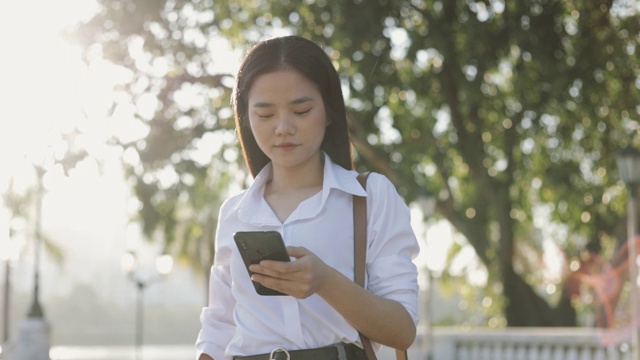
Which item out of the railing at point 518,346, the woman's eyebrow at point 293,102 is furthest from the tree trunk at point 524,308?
the woman's eyebrow at point 293,102

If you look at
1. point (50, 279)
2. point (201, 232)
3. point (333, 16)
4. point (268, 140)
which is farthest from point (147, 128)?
point (50, 279)

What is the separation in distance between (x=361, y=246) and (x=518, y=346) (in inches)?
486

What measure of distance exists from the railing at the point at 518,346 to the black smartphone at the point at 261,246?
34.5ft

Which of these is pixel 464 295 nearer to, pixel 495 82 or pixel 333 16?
pixel 495 82

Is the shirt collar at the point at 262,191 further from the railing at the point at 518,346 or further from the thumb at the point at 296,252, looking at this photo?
the railing at the point at 518,346

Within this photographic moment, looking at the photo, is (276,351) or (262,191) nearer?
(276,351)

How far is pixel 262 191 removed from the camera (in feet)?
9.16

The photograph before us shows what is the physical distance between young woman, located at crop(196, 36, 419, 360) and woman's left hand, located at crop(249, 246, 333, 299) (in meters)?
0.06

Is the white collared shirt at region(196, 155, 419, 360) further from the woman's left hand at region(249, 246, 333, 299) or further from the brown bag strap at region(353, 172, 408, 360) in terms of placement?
the woman's left hand at region(249, 246, 333, 299)

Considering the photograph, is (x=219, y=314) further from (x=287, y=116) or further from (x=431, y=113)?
(x=431, y=113)

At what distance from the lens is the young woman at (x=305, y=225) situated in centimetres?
253

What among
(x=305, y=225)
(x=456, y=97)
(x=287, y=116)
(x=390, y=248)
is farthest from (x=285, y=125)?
(x=456, y=97)

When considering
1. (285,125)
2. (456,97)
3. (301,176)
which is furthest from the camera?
(456,97)

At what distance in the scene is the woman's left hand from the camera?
2.28 metres
